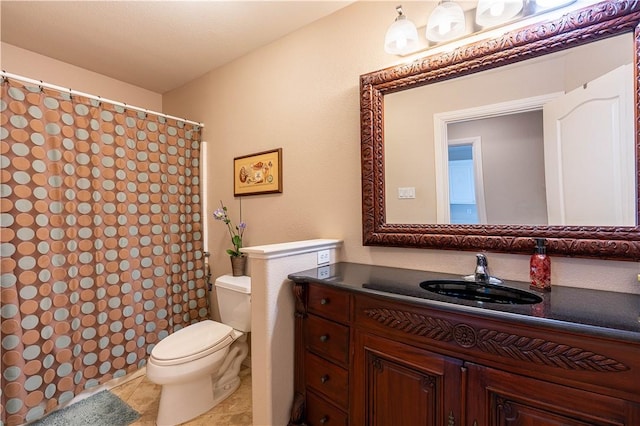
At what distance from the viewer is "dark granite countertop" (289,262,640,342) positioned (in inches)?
29.2

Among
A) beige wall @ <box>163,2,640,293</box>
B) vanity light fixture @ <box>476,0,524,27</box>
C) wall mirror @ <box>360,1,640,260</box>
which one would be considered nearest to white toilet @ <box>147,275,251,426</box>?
beige wall @ <box>163,2,640,293</box>

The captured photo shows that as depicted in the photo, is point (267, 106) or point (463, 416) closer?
point (463, 416)

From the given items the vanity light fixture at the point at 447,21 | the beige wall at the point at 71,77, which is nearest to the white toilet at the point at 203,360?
the vanity light fixture at the point at 447,21

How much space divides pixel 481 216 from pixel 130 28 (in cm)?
243

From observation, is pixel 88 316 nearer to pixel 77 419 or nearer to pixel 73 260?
pixel 73 260

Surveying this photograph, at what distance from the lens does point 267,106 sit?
2.09m

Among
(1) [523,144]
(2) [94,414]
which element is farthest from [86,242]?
(1) [523,144]

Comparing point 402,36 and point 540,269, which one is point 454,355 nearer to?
point 540,269

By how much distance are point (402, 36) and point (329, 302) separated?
1.34 meters

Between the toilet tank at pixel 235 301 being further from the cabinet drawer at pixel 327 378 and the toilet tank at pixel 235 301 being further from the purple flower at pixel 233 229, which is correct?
the cabinet drawer at pixel 327 378

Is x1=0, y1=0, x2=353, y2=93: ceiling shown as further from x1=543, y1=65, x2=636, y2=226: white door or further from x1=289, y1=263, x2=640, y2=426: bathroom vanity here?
x1=289, y1=263, x2=640, y2=426: bathroom vanity

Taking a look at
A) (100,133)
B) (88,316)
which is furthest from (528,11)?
(88,316)

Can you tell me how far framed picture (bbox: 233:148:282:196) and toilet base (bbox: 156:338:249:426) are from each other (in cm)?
112

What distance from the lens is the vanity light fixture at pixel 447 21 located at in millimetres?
1287
